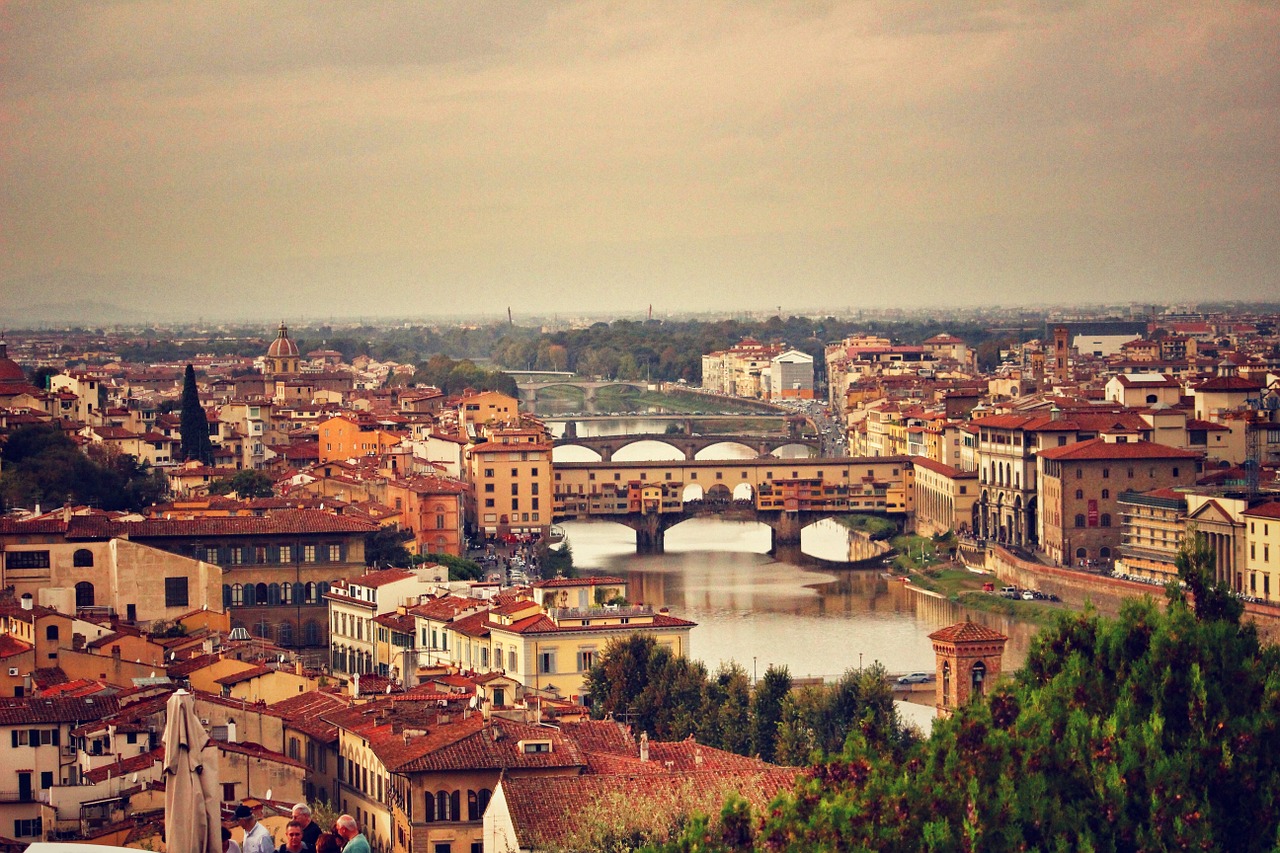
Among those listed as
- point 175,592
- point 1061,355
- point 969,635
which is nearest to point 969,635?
point 969,635

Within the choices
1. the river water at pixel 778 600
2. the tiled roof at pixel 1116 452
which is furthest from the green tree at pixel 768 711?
the tiled roof at pixel 1116 452

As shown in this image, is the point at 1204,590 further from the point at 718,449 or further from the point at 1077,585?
the point at 718,449

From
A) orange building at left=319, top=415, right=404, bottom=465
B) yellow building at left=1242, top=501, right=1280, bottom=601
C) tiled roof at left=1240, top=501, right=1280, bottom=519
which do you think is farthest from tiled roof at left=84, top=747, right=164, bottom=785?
orange building at left=319, top=415, right=404, bottom=465

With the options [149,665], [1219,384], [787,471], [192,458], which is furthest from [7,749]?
[1219,384]

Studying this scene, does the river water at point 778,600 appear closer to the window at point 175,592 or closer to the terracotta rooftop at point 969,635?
the window at point 175,592

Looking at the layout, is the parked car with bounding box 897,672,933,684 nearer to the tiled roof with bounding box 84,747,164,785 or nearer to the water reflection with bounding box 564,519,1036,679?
the water reflection with bounding box 564,519,1036,679

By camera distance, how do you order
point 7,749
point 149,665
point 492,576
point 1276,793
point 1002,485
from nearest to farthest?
point 1276,793 < point 7,749 < point 149,665 < point 492,576 < point 1002,485

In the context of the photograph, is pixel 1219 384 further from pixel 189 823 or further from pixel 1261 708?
pixel 189 823
